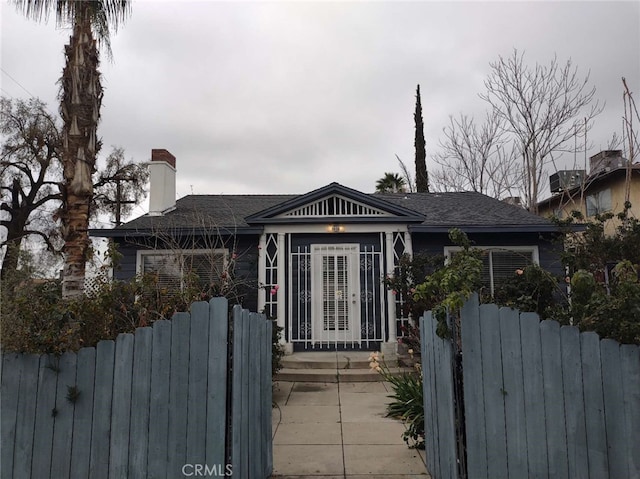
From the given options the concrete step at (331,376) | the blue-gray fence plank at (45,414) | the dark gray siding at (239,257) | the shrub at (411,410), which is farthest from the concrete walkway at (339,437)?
the dark gray siding at (239,257)

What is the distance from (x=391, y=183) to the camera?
24.7 m

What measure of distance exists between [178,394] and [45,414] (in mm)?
978

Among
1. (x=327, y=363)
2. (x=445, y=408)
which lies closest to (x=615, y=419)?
(x=445, y=408)

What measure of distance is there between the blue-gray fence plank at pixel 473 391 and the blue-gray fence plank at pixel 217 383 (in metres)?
1.62

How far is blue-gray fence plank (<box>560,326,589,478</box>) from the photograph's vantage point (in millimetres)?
2797

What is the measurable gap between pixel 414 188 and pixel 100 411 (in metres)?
22.9

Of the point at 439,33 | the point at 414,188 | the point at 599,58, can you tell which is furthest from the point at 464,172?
the point at 439,33

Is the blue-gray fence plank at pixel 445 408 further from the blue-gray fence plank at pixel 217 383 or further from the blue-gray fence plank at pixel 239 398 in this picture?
the blue-gray fence plank at pixel 217 383

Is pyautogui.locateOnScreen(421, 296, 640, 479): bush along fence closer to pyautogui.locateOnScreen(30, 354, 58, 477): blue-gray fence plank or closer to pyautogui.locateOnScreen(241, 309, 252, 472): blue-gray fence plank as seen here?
pyautogui.locateOnScreen(241, 309, 252, 472): blue-gray fence plank

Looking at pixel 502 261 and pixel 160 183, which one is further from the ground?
pixel 160 183

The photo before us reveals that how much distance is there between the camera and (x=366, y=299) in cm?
924

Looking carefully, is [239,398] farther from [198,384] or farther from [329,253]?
[329,253]

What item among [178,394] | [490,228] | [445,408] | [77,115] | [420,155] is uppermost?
[420,155]

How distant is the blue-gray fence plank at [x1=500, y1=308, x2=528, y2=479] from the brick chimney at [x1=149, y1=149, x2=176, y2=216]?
949 centimetres
